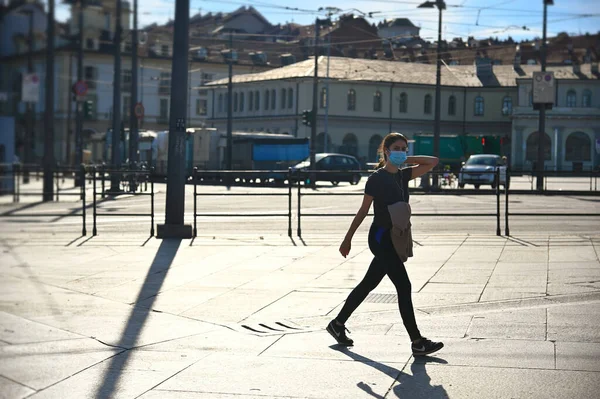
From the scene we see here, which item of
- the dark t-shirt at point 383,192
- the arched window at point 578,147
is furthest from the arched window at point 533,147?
the dark t-shirt at point 383,192

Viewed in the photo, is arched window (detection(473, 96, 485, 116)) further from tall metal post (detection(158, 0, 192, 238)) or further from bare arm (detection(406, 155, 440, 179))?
bare arm (detection(406, 155, 440, 179))

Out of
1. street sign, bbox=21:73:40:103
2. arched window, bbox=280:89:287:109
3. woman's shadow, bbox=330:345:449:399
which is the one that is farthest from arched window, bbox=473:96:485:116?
street sign, bbox=21:73:40:103

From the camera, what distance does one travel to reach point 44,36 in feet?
8.58

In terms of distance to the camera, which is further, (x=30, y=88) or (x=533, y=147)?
(x=533, y=147)

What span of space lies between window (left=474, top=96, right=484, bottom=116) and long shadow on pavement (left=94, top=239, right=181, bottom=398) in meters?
76.5

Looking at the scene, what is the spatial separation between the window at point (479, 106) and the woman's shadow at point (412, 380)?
8438cm

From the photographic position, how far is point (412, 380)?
256 inches

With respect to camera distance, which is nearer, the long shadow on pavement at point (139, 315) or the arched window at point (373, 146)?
the long shadow on pavement at point (139, 315)

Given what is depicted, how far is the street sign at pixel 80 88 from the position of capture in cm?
409

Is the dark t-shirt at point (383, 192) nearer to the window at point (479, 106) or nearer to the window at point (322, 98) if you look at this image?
the window at point (322, 98)

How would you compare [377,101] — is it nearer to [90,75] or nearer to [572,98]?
[572,98]

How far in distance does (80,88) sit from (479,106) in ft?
288

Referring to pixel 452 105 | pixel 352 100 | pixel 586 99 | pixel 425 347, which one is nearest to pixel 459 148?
pixel 352 100

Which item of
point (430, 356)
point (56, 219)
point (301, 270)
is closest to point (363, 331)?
point (430, 356)
